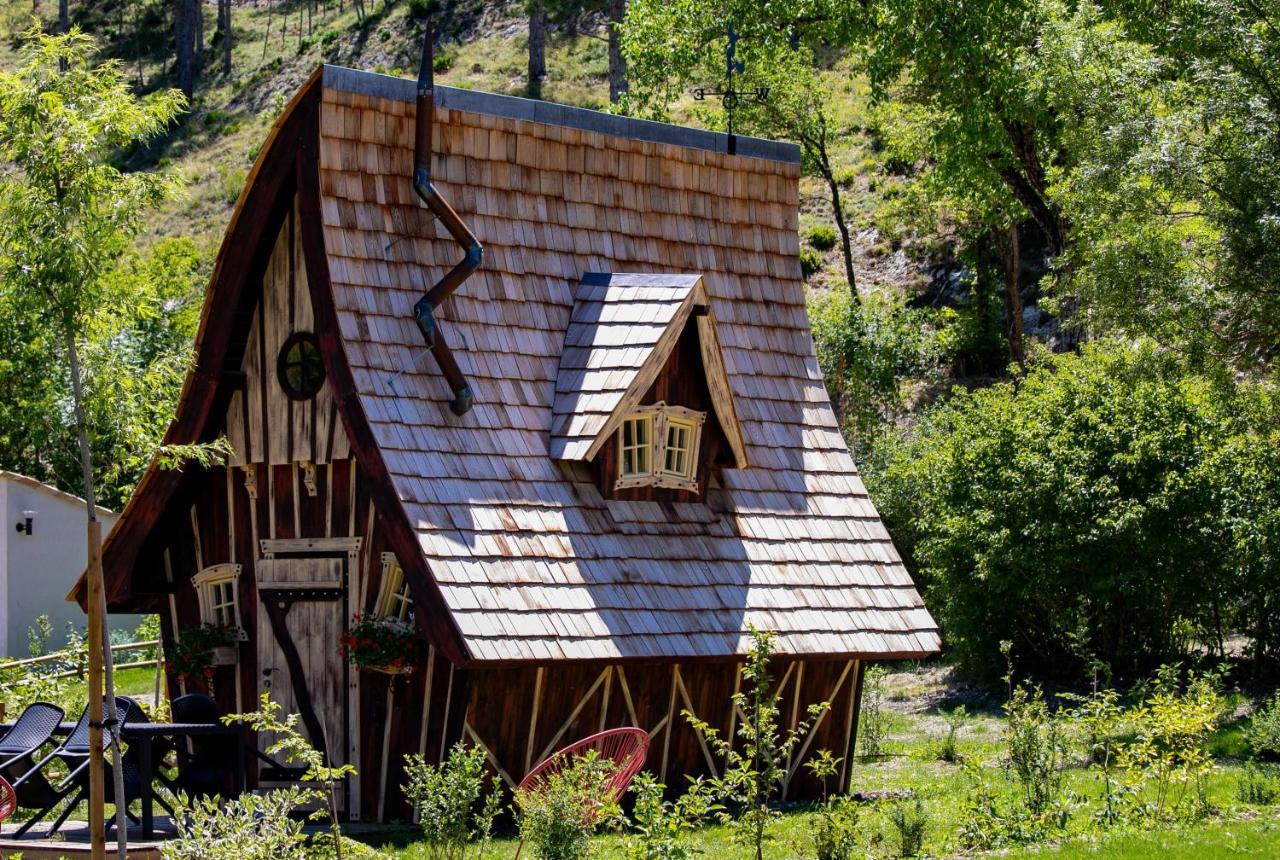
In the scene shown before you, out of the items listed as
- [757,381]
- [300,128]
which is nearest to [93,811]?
[300,128]

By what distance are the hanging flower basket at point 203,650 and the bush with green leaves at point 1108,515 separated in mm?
10159

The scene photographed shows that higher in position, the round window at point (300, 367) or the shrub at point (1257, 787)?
the round window at point (300, 367)

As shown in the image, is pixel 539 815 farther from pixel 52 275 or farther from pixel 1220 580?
Answer: pixel 1220 580

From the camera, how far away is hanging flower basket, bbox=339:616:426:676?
13.9 metres

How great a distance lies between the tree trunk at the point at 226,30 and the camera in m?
75.1

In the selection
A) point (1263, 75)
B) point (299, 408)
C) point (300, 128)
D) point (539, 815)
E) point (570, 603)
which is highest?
point (1263, 75)

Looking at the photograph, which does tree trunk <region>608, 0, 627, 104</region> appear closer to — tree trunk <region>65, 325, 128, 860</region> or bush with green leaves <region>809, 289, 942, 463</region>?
bush with green leaves <region>809, 289, 942, 463</region>

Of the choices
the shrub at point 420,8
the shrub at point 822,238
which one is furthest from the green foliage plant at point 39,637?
the shrub at point 420,8

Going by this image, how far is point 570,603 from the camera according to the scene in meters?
14.0

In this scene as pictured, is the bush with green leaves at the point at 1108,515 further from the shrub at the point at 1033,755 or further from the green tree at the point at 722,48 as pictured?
the green tree at the point at 722,48

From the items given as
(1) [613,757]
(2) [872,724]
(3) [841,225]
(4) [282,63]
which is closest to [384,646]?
(1) [613,757]

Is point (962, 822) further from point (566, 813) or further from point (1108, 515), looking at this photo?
point (1108, 515)

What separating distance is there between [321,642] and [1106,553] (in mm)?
11453

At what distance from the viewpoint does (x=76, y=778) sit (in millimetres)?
12461
